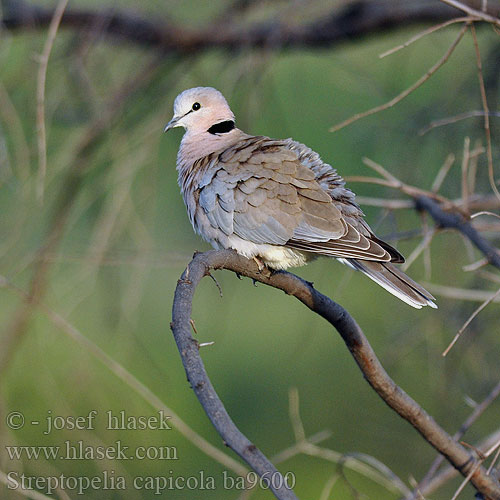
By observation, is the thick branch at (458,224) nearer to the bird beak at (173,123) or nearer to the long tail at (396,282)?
the long tail at (396,282)

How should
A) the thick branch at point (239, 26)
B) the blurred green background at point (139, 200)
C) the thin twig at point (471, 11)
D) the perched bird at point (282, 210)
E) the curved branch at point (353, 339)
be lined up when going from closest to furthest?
the curved branch at point (353, 339) < the thin twig at point (471, 11) < the perched bird at point (282, 210) < the blurred green background at point (139, 200) < the thick branch at point (239, 26)

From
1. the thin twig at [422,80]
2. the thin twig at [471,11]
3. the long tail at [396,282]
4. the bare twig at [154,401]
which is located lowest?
the bare twig at [154,401]

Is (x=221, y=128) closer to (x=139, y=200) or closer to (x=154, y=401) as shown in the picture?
(x=139, y=200)

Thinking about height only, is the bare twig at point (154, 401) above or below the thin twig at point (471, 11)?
below

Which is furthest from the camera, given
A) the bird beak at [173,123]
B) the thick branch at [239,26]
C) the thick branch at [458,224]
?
the thick branch at [239,26]

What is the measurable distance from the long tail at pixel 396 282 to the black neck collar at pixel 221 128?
36.8 inches

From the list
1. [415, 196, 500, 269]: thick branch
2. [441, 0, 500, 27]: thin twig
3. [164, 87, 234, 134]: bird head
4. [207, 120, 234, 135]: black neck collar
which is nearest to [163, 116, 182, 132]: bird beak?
[164, 87, 234, 134]: bird head

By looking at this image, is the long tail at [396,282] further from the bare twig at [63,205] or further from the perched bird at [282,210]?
the bare twig at [63,205]

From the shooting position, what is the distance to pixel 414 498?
1.84m

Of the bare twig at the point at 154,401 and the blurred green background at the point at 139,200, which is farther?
the blurred green background at the point at 139,200

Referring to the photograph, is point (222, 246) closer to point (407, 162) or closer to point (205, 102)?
point (205, 102)

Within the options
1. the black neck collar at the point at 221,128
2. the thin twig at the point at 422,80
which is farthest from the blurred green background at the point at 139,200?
the thin twig at the point at 422,80

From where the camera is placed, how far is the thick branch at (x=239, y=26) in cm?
324

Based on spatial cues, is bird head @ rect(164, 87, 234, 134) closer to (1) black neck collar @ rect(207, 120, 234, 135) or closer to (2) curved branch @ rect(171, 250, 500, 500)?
(1) black neck collar @ rect(207, 120, 234, 135)
